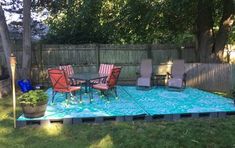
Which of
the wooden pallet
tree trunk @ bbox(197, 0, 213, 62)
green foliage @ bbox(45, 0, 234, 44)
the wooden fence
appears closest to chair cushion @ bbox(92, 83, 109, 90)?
the wooden pallet

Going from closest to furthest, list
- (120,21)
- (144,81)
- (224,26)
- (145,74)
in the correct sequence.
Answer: (144,81) < (145,74) < (224,26) < (120,21)

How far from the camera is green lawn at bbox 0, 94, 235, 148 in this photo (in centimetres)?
598

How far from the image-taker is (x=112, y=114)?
775 centimetres

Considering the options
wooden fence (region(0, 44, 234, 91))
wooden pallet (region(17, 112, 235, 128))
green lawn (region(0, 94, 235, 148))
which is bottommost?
green lawn (region(0, 94, 235, 148))

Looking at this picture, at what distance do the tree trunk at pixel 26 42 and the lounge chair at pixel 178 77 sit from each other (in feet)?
17.0

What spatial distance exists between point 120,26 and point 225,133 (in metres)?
8.57

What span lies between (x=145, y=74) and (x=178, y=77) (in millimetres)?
1190

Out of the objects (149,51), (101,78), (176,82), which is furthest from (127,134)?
(149,51)

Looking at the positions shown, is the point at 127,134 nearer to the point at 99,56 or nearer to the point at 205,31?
the point at 99,56

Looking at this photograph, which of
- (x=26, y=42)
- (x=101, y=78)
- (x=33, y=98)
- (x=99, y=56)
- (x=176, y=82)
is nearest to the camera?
(x=33, y=98)

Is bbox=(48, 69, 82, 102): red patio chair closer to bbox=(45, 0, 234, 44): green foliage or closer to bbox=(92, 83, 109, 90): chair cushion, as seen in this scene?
bbox=(92, 83, 109, 90): chair cushion

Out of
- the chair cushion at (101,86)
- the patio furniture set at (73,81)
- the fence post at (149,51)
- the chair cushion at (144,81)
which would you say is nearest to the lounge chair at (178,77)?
the chair cushion at (144,81)

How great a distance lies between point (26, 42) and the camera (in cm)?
1230

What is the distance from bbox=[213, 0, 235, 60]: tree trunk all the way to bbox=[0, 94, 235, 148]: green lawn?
589cm
